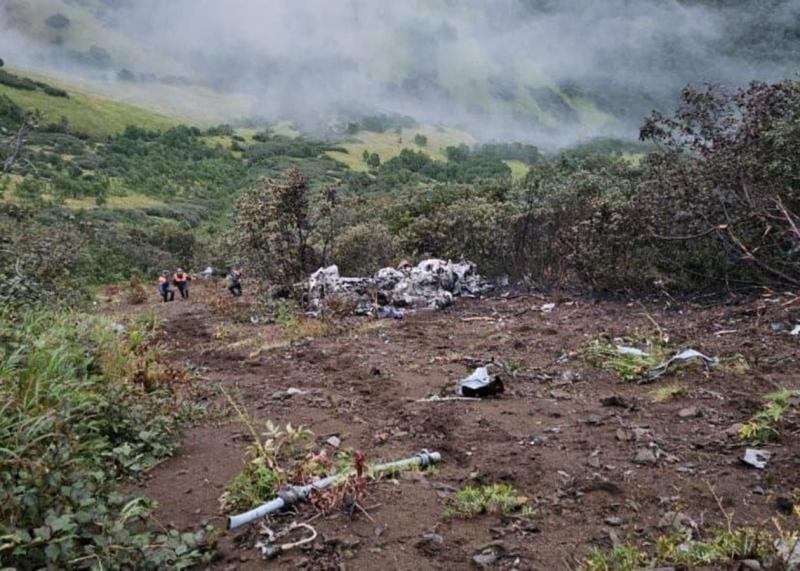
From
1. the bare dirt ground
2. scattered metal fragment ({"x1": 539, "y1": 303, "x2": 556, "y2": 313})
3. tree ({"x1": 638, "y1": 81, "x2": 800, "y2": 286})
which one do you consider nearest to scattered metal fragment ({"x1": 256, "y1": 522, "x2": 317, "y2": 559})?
the bare dirt ground

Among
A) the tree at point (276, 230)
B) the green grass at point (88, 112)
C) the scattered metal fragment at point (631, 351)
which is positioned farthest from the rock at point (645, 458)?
the green grass at point (88, 112)

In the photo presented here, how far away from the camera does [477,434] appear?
3824 mm

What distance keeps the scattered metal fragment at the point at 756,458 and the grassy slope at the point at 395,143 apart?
68277mm

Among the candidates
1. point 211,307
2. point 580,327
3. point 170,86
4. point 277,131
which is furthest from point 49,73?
point 580,327

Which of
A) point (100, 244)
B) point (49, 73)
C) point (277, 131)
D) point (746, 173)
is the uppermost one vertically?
point (49, 73)

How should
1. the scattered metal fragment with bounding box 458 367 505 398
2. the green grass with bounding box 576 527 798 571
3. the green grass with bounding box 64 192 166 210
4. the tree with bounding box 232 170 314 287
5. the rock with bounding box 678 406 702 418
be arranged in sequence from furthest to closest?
the green grass with bounding box 64 192 166 210
the tree with bounding box 232 170 314 287
the scattered metal fragment with bounding box 458 367 505 398
the rock with bounding box 678 406 702 418
the green grass with bounding box 576 527 798 571

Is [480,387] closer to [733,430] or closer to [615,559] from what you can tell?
[733,430]

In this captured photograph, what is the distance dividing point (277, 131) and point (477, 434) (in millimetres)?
95646

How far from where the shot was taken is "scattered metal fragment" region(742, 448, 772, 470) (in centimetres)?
304

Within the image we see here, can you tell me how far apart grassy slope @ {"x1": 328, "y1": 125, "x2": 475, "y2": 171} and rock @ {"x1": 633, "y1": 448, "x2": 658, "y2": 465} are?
68074 mm

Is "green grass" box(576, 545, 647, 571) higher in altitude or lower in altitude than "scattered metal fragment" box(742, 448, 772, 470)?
lower

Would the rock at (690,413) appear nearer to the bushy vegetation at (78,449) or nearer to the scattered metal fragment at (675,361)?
the scattered metal fragment at (675,361)

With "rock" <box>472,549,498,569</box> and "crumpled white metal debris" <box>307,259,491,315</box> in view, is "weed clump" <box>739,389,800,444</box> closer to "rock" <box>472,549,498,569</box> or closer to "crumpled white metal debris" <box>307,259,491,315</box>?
"rock" <box>472,549,498,569</box>

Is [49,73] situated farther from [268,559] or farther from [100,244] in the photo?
[268,559]
